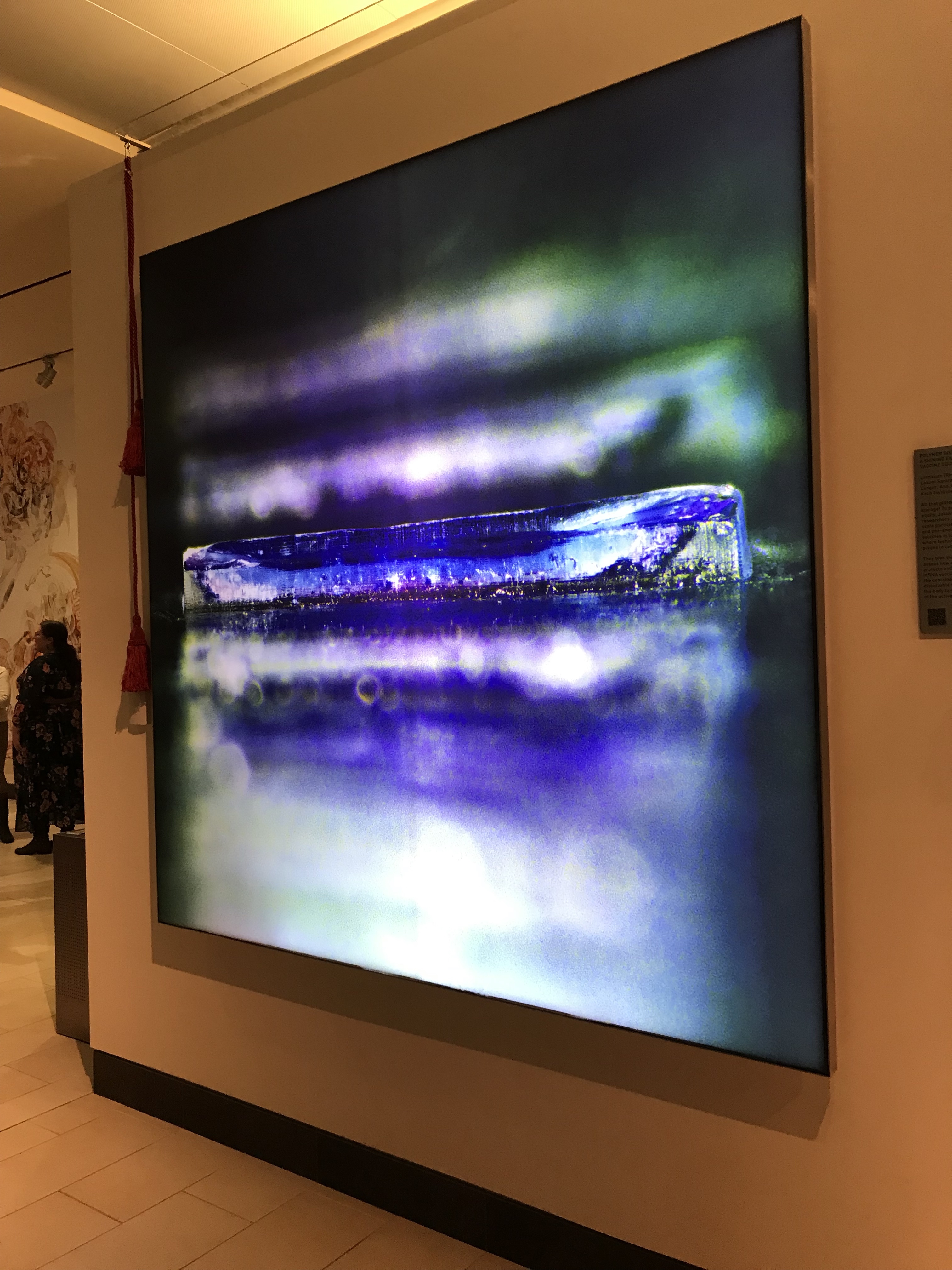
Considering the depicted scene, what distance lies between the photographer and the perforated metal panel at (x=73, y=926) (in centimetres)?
330

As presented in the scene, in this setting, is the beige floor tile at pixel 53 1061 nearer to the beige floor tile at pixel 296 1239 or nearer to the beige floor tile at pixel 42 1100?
the beige floor tile at pixel 42 1100

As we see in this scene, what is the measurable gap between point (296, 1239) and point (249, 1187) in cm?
28

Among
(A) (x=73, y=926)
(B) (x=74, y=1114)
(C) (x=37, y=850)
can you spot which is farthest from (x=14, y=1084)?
(C) (x=37, y=850)

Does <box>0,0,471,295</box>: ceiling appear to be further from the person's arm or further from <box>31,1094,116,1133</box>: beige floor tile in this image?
the person's arm

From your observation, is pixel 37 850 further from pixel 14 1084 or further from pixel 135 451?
pixel 135 451

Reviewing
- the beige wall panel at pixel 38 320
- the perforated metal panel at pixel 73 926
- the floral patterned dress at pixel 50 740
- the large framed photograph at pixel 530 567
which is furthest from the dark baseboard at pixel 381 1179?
the floral patterned dress at pixel 50 740

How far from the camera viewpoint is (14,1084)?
320cm

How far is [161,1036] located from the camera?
2.89 meters

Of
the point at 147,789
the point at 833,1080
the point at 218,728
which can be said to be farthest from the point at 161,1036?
the point at 833,1080

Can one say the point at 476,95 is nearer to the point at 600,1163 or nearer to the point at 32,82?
the point at 32,82

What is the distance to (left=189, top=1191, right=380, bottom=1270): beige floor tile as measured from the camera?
221 cm

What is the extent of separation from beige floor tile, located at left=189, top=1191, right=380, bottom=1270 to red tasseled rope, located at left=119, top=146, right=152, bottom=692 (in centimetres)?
137

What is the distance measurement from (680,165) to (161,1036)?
Result: 8.55 ft

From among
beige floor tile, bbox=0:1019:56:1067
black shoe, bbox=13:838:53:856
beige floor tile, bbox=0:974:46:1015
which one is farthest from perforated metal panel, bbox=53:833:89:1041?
black shoe, bbox=13:838:53:856
